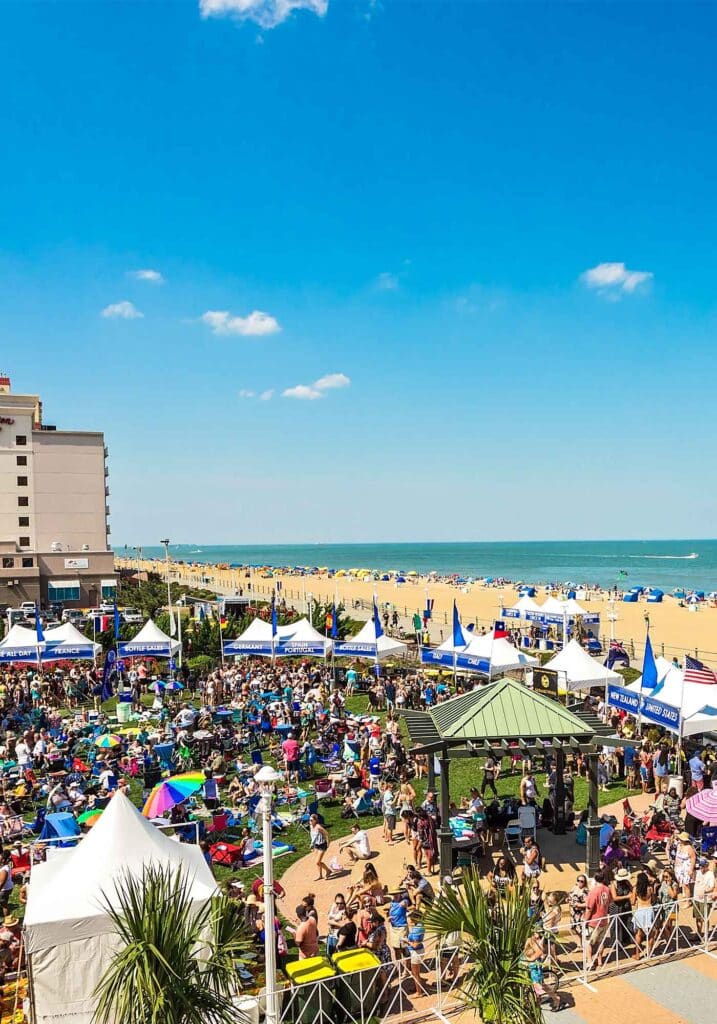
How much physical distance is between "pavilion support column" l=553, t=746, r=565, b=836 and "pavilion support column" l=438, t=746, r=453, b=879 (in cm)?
306

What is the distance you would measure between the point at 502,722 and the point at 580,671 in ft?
32.8

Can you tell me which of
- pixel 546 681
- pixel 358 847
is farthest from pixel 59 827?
pixel 546 681

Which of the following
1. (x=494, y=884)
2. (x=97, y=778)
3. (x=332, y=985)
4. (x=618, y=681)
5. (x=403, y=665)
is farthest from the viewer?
(x=403, y=665)

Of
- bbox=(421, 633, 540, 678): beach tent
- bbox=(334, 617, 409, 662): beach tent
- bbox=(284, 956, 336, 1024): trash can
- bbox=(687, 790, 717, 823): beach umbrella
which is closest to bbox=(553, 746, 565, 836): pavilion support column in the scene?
bbox=(687, 790, 717, 823): beach umbrella

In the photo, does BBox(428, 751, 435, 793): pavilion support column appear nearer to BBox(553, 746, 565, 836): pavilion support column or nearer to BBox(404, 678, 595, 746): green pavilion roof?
BBox(404, 678, 595, 746): green pavilion roof

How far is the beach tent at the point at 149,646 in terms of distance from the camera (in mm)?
28562

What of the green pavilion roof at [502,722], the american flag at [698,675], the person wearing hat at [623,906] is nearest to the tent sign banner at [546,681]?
the american flag at [698,675]

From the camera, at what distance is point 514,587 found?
92.8 m

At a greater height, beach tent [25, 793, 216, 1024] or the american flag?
the american flag

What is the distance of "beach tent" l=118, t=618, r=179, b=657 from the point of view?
2856cm

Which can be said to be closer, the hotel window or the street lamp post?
the street lamp post

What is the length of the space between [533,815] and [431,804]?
1983 mm

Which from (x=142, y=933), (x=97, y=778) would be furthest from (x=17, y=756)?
(x=142, y=933)

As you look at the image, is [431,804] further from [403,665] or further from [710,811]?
[403,665]
